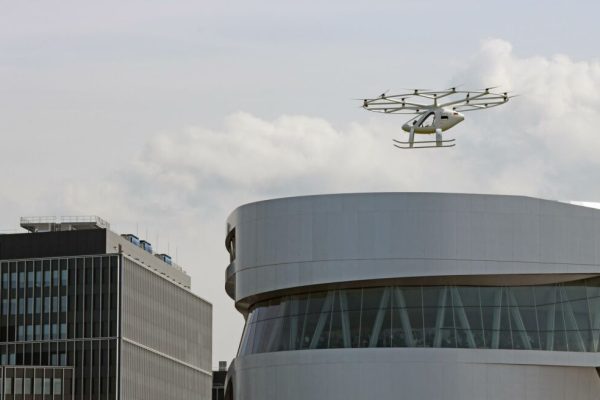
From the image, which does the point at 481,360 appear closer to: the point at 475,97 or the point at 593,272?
the point at 593,272

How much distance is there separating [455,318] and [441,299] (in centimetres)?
111

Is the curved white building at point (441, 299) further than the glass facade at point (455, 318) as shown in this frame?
No

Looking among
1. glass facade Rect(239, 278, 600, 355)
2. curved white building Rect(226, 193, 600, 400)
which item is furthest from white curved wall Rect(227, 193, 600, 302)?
glass facade Rect(239, 278, 600, 355)

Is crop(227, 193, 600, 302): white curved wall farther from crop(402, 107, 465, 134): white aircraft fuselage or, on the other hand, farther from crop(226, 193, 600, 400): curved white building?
crop(402, 107, 465, 134): white aircraft fuselage

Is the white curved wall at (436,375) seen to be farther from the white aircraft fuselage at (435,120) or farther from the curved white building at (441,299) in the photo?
the white aircraft fuselage at (435,120)

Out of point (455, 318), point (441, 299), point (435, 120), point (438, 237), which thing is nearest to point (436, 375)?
point (455, 318)

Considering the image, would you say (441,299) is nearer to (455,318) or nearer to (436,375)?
(455,318)

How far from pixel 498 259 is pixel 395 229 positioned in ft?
15.5

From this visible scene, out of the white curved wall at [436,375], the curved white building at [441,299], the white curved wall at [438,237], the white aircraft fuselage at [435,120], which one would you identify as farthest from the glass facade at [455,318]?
the white aircraft fuselage at [435,120]

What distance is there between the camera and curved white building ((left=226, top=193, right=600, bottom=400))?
68.3 m

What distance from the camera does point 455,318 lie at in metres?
68.8

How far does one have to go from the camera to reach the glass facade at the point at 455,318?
68.7 metres

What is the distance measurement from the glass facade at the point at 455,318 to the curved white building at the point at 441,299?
0.15 ft

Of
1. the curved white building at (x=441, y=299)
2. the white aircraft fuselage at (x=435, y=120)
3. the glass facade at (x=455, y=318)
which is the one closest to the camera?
→ the curved white building at (x=441, y=299)
